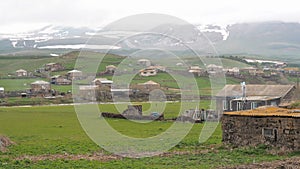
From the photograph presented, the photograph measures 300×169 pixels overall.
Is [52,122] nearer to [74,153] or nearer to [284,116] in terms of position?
[74,153]

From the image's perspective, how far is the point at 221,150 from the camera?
30.0 meters

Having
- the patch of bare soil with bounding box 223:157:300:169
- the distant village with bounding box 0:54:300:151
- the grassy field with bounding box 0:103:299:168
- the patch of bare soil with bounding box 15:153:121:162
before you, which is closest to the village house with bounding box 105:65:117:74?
the distant village with bounding box 0:54:300:151

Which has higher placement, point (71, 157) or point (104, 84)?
point (104, 84)

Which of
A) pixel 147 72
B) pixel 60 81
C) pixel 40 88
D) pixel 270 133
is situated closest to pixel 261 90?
pixel 270 133

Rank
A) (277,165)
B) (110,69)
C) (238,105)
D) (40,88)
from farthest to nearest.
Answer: (110,69)
(40,88)
(238,105)
(277,165)

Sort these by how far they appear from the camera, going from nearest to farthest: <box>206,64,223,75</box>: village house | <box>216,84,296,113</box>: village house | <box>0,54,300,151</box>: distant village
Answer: <box>0,54,300,151</box>: distant village
<box>216,84,296,113</box>: village house
<box>206,64,223,75</box>: village house

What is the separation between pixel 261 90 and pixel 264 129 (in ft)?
104

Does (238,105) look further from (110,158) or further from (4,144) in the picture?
(110,158)

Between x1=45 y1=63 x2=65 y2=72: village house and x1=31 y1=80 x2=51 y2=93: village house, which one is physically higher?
x1=45 y1=63 x2=65 y2=72: village house

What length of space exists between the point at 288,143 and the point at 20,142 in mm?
16991

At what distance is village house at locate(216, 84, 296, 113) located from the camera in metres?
56.0

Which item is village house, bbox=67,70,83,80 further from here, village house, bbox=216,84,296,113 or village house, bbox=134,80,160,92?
village house, bbox=216,84,296,113

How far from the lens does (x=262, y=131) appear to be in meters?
30.2

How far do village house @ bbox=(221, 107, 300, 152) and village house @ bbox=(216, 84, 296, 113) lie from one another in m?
24.1
